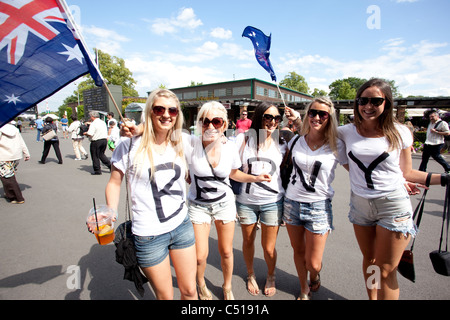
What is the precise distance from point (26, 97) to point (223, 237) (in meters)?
2.09

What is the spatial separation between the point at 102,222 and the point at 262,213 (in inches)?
56.9

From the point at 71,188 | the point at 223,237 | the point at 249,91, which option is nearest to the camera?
the point at 223,237

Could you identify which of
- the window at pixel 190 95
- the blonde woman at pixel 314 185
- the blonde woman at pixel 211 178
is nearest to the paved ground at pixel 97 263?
the blonde woman at pixel 314 185

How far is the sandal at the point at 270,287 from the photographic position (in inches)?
95.3

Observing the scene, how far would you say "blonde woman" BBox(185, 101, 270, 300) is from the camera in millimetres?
2119

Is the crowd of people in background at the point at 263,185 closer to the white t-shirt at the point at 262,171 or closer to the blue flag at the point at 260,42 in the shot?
the white t-shirt at the point at 262,171

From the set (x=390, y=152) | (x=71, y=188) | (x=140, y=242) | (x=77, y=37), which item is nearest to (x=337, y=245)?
(x=390, y=152)

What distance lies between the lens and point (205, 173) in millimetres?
2102

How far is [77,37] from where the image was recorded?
170cm

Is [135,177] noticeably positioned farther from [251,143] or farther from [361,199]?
[361,199]

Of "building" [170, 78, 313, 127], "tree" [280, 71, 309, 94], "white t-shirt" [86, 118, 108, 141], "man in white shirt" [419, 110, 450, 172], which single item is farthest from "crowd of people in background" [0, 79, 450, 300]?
"tree" [280, 71, 309, 94]

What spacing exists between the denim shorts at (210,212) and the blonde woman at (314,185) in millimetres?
593

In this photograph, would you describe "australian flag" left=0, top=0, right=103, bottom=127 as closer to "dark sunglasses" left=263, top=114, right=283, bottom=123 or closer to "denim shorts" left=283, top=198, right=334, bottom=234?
"dark sunglasses" left=263, top=114, right=283, bottom=123

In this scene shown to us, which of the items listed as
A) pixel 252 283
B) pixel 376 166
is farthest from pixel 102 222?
pixel 376 166
